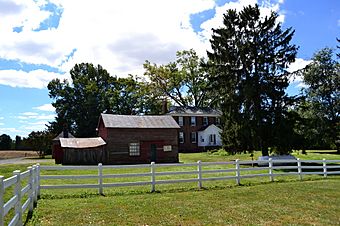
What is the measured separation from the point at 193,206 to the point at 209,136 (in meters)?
45.9

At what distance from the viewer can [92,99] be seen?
68.3 metres

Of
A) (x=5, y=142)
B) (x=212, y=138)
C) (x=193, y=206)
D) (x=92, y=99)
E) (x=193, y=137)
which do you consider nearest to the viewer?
(x=193, y=206)

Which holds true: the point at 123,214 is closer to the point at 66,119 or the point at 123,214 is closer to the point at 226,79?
the point at 226,79

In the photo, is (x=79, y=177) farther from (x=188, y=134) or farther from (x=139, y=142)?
(x=188, y=134)

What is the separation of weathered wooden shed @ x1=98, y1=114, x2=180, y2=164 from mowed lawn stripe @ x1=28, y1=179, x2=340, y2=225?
69.5 ft

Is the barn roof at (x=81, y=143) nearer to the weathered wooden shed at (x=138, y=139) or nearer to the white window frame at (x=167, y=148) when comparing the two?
the weathered wooden shed at (x=138, y=139)

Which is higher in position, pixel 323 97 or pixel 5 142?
pixel 323 97

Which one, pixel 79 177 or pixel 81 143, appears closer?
pixel 79 177

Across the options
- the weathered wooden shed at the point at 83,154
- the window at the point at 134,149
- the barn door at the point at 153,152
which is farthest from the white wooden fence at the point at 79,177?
the barn door at the point at 153,152

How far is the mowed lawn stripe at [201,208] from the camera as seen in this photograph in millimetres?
8617

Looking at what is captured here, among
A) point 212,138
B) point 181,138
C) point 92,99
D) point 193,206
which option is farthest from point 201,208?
point 92,99

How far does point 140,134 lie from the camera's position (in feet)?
117

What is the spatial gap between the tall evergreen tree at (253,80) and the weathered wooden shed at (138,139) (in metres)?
8.16

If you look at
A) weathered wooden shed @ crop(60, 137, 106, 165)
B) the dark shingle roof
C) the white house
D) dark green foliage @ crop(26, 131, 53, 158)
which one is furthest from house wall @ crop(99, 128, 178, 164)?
dark green foliage @ crop(26, 131, 53, 158)
